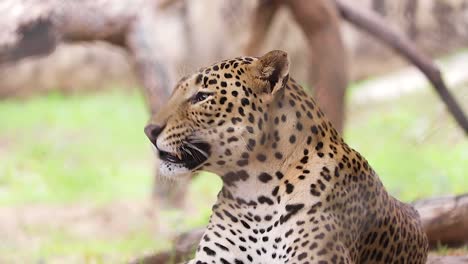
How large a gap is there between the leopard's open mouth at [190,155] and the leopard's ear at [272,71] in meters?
0.33

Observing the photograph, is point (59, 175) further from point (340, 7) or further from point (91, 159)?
point (340, 7)

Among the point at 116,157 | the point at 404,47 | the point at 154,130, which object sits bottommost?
the point at 154,130

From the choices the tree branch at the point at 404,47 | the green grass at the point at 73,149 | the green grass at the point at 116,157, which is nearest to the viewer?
the tree branch at the point at 404,47

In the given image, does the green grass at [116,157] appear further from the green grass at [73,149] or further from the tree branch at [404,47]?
the tree branch at [404,47]

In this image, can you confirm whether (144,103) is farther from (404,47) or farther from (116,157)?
(404,47)

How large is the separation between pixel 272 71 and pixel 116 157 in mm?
8412

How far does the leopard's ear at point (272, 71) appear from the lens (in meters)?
3.47

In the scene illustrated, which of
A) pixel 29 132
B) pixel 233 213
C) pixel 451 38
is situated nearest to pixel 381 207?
pixel 233 213

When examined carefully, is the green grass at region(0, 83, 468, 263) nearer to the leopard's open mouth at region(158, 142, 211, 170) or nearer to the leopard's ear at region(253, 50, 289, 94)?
the leopard's open mouth at region(158, 142, 211, 170)

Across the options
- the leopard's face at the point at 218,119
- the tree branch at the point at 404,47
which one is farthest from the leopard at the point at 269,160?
the tree branch at the point at 404,47

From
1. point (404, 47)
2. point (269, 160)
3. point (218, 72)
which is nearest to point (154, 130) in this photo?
point (218, 72)

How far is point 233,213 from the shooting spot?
3.72 m

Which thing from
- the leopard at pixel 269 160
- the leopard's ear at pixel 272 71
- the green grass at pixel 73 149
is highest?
the green grass at pixel 73 149

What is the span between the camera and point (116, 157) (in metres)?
11.7
